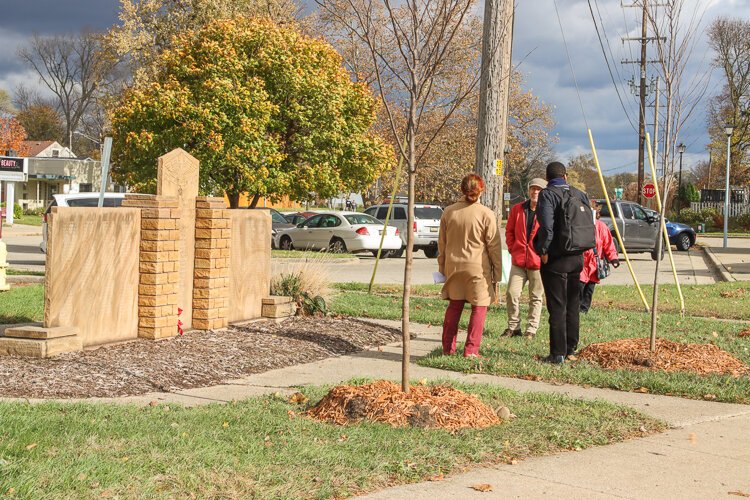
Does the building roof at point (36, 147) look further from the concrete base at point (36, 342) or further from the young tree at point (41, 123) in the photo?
the concrete base at point (36, 342)

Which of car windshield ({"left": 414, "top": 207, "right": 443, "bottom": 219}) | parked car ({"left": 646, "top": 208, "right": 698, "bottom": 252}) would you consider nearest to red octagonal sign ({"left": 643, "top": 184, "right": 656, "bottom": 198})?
parked car ({"left": 646, "top": 208, "right": 698, "bottom": 252})

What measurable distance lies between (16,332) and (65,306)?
0.46 meters

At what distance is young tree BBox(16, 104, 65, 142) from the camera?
98.6 metres

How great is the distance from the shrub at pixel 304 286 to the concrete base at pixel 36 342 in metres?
3.79

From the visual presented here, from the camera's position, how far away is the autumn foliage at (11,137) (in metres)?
76.0

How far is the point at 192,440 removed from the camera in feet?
17.7

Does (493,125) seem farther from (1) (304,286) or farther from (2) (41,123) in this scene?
(2) (41,123)

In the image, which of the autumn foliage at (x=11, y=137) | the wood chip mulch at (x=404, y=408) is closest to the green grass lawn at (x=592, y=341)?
the wood chip mulch at (x=404, y=408)

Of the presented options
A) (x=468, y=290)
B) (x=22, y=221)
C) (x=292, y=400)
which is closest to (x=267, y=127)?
(x=468, y=290)

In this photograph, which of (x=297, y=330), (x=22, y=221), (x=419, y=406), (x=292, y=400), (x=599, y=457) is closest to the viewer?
(x=599, y=457)

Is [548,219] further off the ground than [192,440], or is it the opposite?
[548,219]

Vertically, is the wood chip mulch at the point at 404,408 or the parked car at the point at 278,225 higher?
Result: the parked car at the point at 278,225

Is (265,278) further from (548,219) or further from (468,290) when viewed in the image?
(548,219)

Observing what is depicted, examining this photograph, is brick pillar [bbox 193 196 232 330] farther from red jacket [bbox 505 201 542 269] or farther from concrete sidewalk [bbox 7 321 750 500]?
red jacket [bbox 505 201 542 269]
